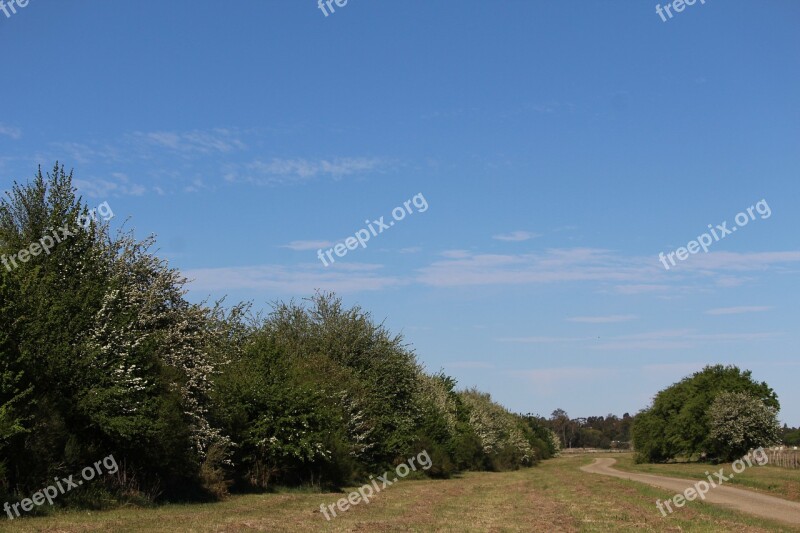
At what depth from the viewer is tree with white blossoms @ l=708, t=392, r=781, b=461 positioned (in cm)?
8175

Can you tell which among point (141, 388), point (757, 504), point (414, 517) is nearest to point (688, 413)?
point (757, 504)

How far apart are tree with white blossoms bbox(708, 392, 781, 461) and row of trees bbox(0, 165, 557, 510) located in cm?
4690

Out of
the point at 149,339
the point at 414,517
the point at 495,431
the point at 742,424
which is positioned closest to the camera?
the point at 414,517

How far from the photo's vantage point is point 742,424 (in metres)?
82.0

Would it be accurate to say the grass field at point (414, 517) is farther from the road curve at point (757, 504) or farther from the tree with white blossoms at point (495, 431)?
the tree with white blossoms at point (495, 431)

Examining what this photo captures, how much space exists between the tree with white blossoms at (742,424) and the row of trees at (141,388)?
46.9 meters

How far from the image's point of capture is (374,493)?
39.1 m

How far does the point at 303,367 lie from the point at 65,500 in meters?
22.9

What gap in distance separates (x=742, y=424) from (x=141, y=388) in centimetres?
7299

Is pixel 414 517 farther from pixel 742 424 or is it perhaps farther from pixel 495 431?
pixel 495 431

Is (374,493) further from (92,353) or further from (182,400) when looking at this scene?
(92,353)

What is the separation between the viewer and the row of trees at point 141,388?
76.0 ft

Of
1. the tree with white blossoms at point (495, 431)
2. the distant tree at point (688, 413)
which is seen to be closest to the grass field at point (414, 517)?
the tree with white blossoms at point (495, 431)

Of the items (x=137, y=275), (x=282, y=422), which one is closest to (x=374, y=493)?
(x=282, y=422)
